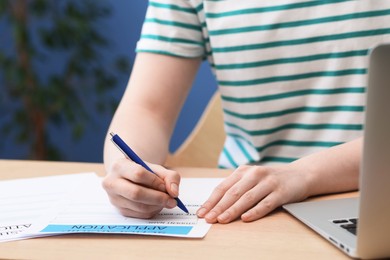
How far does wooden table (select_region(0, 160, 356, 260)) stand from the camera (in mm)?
701

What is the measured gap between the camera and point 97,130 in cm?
284

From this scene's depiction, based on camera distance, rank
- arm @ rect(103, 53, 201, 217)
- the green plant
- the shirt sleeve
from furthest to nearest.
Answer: the green plant → the shirt sleeve → arm @ rect(103, 53, 201, 217)

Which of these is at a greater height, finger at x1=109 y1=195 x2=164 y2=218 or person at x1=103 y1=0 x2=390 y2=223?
person at x1=103 y1=0 x2=390 y2=223

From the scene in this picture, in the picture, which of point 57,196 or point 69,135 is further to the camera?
point 69,135

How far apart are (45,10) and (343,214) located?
2.11m

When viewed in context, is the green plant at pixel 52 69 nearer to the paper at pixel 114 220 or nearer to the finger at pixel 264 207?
the paper at pixel 114 220

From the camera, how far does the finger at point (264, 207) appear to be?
817mm

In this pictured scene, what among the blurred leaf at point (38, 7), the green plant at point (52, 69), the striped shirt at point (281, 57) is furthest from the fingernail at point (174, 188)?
the blurred leaf at point (38, 7)

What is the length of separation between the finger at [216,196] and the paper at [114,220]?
0.01m

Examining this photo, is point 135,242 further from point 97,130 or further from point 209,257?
point 97,130

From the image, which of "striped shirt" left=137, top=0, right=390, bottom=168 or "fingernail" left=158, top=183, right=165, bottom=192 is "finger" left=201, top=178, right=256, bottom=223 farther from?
"striped shirt" left=137, top=0, right=390, bottom=168

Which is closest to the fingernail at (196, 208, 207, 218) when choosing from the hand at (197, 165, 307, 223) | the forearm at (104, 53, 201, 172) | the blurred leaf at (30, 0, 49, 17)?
the hand at (197, 165, 307, 223)

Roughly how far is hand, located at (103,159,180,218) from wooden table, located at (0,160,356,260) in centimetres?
6

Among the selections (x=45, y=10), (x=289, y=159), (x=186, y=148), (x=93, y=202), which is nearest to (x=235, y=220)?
(x=93, y=202)
